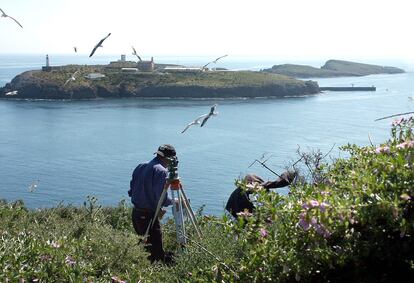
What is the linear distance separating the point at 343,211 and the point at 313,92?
105 meters

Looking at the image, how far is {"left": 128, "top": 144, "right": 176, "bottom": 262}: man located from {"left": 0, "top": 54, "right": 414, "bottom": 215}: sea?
15.0 meters

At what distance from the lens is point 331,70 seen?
17112 centimetres

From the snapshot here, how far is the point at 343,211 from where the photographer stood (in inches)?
111

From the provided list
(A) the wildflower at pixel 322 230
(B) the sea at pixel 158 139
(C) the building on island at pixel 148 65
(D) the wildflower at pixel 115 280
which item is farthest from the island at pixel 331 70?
(A) the wildflower at pixel 322 230

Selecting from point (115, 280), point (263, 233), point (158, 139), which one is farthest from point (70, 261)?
point (158, 139)

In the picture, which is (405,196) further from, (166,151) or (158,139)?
(158,139)

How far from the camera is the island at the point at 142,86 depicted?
91019 millimetres

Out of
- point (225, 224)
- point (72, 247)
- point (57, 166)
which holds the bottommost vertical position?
point (57, 166)

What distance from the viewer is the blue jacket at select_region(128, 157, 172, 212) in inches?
238

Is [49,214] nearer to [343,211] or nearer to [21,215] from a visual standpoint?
[21,215]

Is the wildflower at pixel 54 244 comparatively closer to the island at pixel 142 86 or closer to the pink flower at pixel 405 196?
the pink flower at pixel 405 196

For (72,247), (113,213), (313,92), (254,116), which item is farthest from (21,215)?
(313,92)

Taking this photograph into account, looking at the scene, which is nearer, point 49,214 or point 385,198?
point 385,198

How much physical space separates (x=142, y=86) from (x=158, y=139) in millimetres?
41575
